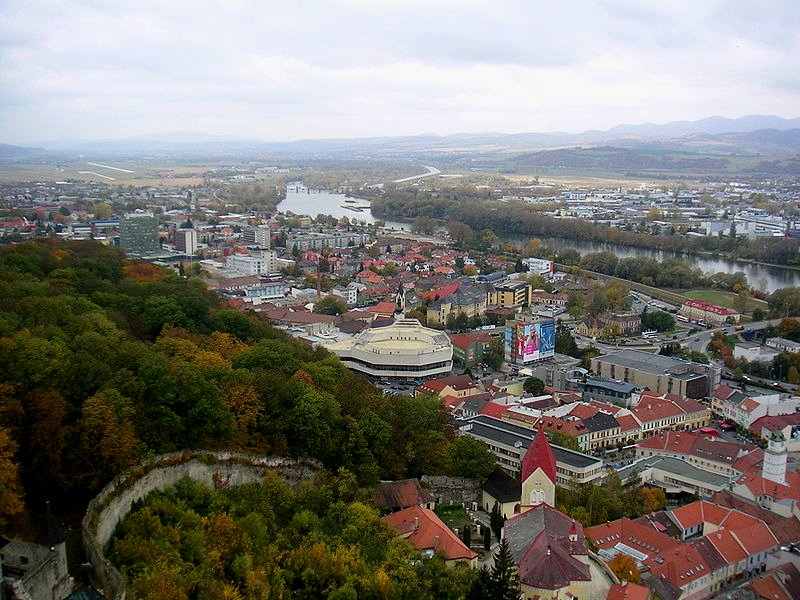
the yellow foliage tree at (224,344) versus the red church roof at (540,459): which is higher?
the yellow foliage tree at (224,344)

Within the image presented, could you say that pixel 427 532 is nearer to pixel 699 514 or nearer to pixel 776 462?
pixel 699 514

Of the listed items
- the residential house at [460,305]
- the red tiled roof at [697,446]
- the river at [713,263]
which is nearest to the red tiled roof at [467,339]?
the residential house at [460,305]

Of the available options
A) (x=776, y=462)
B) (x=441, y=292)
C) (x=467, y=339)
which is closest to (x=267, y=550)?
(x=776, y=462)

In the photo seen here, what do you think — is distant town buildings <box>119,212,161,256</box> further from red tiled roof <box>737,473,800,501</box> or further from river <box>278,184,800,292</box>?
red tiled roof <box>737,473,800,501</box>

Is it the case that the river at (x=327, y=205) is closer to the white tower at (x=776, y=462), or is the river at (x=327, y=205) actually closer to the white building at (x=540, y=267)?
the white building at (x=540, y=267)

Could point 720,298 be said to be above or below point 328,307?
below

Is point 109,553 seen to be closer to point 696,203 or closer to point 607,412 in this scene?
point 607,412
